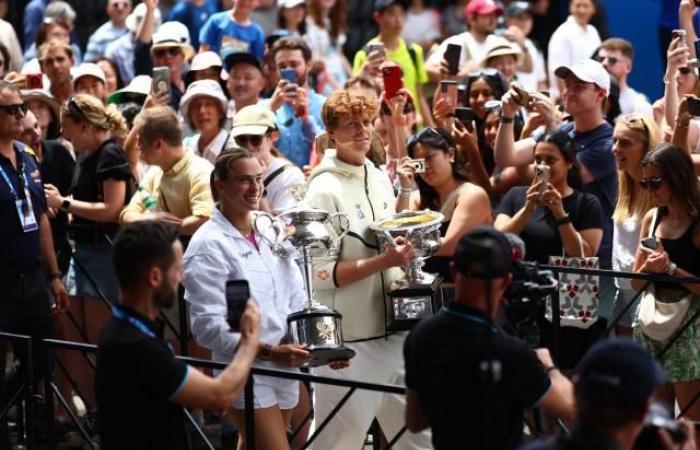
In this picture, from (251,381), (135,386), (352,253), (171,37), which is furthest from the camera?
(171,37)

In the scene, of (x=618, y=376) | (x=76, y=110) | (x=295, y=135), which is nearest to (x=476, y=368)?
(x=618, y=376)

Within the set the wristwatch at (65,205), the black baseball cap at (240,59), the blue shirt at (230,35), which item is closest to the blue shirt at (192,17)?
the blue shirt at (230,35)

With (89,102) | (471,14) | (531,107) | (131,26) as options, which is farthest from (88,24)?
(531,107)

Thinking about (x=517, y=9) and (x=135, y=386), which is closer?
(x=135, y=386)

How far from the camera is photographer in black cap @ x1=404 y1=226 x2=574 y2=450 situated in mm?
5117

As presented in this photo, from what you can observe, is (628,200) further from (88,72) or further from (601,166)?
(88,72)

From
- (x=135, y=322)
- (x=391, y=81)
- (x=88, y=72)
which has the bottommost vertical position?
(x=135, y=322)

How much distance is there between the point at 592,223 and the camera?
327 inches

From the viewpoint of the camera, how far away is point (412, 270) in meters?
7.46

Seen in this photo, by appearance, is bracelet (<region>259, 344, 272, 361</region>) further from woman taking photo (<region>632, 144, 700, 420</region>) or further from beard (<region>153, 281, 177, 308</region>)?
woman taking photo (<region>632, 144, 700, 420</region>)

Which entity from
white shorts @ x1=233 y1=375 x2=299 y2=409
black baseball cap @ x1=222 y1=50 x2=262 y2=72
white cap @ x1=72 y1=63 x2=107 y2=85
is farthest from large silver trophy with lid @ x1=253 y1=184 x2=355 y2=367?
white cap @ x1=72 y1=63 x2=107 y2=85

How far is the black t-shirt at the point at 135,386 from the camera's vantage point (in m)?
5.36

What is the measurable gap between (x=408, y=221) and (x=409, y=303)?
402mm

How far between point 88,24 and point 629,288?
346 inches
